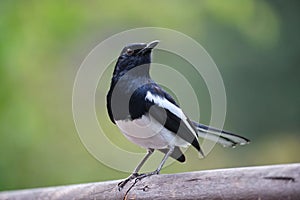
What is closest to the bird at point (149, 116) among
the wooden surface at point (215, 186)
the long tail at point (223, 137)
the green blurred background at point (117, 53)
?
the long tail at point (223, 137)

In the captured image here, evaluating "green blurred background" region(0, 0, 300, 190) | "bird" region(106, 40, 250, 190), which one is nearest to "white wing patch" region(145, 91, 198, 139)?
"bird" region(106, 40, 250, 190)

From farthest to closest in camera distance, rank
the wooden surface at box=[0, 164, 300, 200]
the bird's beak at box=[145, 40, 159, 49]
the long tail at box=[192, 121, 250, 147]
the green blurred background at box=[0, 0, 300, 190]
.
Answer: the green blurred background at box=[0, 0, 300, 190], the bird's beak at box=[145, 40, 159, 49], the long tail at box=[192, 121, 250, 147], the wooden surface at box=[0, 164, 300, 200]

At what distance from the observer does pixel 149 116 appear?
1.94 metres

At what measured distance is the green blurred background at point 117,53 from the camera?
3121 millimetres

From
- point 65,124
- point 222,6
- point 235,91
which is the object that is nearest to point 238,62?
point 235,91

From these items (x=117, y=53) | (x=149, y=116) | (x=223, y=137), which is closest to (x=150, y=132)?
(x=149, y=116)

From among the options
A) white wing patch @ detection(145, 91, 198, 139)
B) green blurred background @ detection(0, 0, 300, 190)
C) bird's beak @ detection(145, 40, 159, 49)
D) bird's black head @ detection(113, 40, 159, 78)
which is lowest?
green blurred background @ detection(0, 0, 300, 190)

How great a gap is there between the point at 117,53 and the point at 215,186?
1844mm

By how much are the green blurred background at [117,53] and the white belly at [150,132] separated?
50.4 inches

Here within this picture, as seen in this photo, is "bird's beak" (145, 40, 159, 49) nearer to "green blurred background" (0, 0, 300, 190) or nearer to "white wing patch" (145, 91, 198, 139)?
"white wing patch" (145, 91, 198, 139)

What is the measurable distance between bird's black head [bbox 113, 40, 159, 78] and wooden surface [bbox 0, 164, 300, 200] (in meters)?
0.48

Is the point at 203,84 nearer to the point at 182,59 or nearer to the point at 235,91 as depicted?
the point at 182,59

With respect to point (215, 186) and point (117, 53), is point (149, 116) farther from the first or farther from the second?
point (117, 53)

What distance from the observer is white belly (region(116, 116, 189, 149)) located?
1943mm
